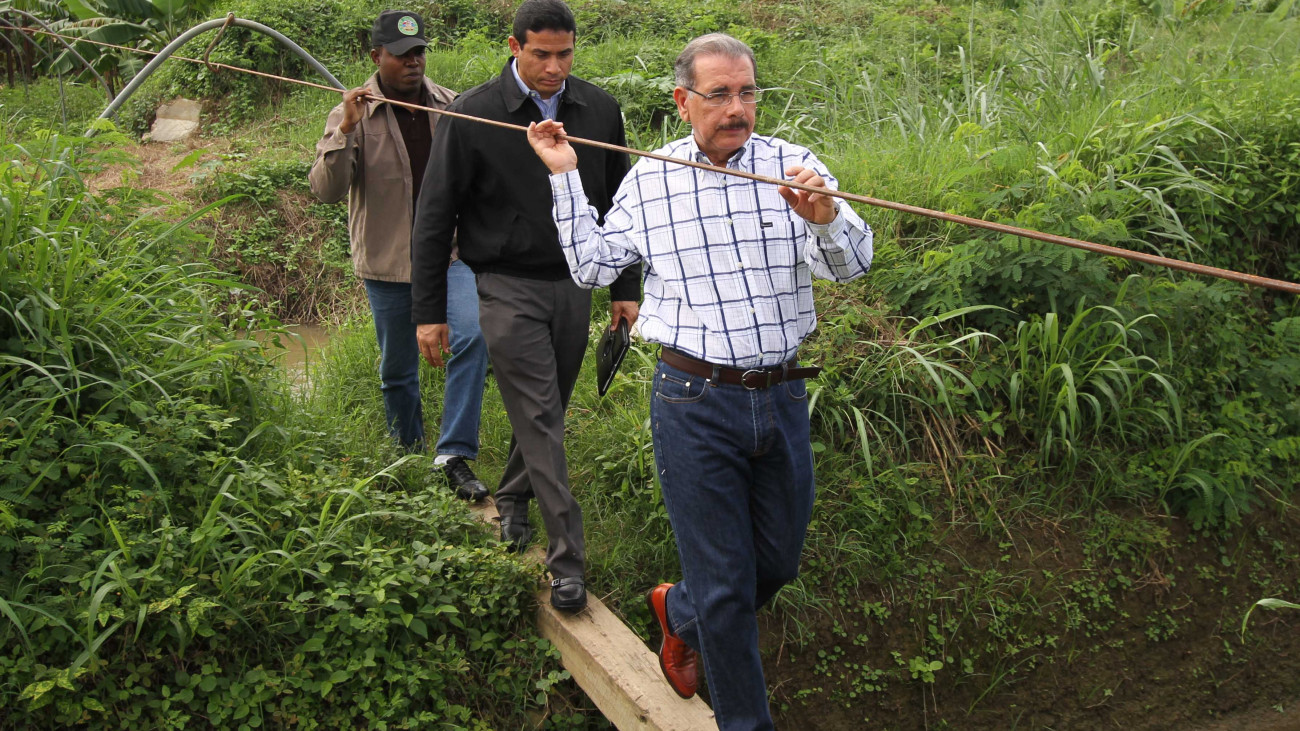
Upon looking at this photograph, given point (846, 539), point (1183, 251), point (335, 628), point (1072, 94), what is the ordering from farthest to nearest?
point (1072, 94) → point (1183, 251) → point (846, 539) → point (335, 628)

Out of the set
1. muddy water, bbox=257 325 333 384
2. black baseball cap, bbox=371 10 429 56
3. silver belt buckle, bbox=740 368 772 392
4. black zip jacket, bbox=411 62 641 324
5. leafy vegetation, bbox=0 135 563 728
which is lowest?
muddy water, bbox=257 325 333 384

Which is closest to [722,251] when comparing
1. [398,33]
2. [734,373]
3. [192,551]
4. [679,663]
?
[734,373]

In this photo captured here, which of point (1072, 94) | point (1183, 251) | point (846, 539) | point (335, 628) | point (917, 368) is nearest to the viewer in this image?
point (335, 628)

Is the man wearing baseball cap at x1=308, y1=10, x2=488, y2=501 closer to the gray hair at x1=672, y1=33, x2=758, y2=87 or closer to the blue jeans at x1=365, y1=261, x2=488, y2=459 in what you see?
the blue jeans at x1=365, y1=261, x2=488, y2=459

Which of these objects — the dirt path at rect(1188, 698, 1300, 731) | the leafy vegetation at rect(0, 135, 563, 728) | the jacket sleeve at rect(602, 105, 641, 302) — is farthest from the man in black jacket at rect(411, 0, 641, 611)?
the dirt path at rect(1188, 698, 1300, 731)

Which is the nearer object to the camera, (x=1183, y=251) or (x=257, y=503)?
(x=257, y=503)

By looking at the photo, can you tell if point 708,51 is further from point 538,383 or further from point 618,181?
point 538,383

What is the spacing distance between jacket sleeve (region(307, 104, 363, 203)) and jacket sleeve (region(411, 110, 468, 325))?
590 millimetres

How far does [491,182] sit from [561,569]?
1.34 meters

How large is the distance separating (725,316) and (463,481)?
192cm

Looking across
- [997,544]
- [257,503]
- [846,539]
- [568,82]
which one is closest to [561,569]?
[257,503]

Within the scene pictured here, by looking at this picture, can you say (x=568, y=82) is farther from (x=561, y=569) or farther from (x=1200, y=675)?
(x=1200, y=675)

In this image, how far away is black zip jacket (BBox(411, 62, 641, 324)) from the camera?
3605 millimetres

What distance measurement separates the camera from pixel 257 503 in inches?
139
